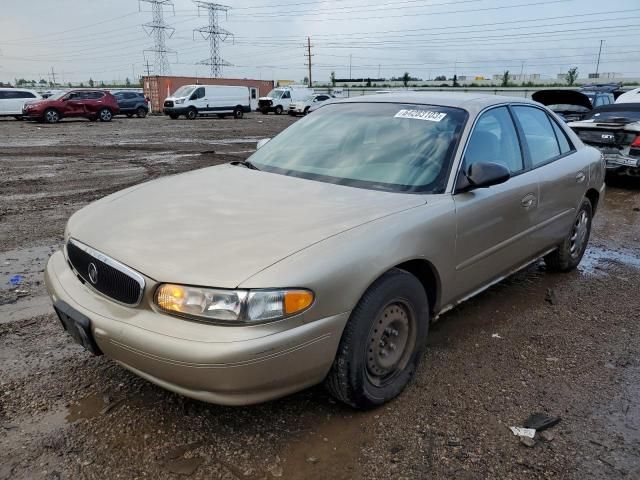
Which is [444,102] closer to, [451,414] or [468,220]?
[468,220]

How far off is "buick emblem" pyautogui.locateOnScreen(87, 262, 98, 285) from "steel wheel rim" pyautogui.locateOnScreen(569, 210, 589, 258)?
13.4 ft

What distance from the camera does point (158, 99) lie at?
41.5 metres

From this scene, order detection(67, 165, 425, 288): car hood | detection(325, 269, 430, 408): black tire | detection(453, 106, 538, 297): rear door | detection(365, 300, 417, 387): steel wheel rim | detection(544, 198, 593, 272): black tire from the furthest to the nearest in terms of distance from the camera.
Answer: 1. detection(544, 198, 593, 272): black tire
2. detection(453, 106, 538, 297): rear door
3. detection(365, 300, 417, 387): steel wheel rim
4. detection(325, 269, 430, 408): black tire
5. detection(67, 165, 425, 288): car hood

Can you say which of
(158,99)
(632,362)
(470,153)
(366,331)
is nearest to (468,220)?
(470,153)

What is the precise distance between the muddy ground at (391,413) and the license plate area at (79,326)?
0.43m

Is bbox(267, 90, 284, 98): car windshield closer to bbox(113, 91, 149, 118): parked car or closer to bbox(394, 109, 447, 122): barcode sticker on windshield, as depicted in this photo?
bbox(113, 91, 149, 118): parked car

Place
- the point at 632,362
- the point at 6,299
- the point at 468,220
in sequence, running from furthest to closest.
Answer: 1. the point at 6,299
2. the point at 632,362
3. the point at 468,220

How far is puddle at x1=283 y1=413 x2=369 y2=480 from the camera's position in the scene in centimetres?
230

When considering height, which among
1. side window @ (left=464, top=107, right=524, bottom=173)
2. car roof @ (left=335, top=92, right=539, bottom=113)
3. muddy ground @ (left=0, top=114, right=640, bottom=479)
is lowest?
muddy ground @ (left=0, top=114, right=640, bottom=479)

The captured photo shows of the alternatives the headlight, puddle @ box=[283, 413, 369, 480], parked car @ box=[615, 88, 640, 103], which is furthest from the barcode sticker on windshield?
parked car @ box=[615, 88, 640, 103]

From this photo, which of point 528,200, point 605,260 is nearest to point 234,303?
point 528,200

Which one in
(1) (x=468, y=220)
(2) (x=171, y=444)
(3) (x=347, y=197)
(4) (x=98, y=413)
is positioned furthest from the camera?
(1) (x=468, y=220)

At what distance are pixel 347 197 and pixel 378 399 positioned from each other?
1098 mm

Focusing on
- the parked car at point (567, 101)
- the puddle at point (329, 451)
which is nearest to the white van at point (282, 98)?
the parked car at point (567, 101)
